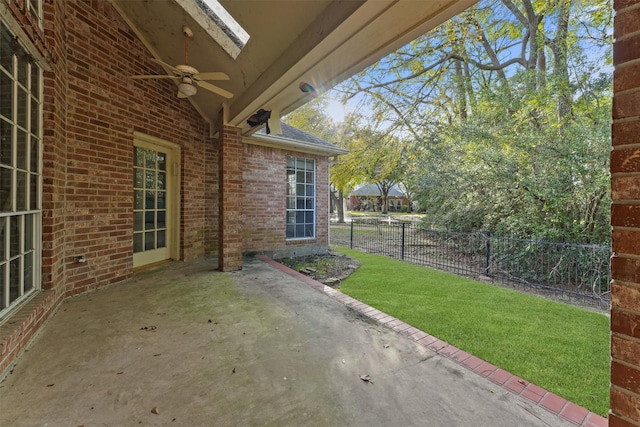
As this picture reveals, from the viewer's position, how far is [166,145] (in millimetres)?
5156

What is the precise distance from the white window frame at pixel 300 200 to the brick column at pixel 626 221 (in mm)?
6688

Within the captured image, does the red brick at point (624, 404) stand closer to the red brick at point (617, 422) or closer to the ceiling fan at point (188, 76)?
the red brick at point (617, 422)

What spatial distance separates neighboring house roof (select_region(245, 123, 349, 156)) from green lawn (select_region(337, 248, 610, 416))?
3.68m

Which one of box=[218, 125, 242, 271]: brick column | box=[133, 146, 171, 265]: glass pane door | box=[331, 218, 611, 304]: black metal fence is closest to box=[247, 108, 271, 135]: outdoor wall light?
box=[218, 125, 242, 271]: brick column

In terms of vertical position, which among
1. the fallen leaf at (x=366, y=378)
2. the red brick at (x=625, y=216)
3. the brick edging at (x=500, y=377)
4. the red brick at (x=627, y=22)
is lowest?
the brick edging at (x=500, y=377)

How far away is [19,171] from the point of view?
2504 millimetres

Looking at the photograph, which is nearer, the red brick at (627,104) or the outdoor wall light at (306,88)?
the red brick at (627,104)

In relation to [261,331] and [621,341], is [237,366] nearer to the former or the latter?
[261,331]

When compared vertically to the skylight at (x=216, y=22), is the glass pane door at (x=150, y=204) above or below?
below

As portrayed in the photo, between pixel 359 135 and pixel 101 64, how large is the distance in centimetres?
1014

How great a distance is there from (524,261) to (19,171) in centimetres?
792

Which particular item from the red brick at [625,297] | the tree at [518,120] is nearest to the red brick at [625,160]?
the red brick at [625,297]

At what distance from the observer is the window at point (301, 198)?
24.6 feet

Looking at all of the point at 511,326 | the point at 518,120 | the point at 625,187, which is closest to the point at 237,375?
the point at 625,187
